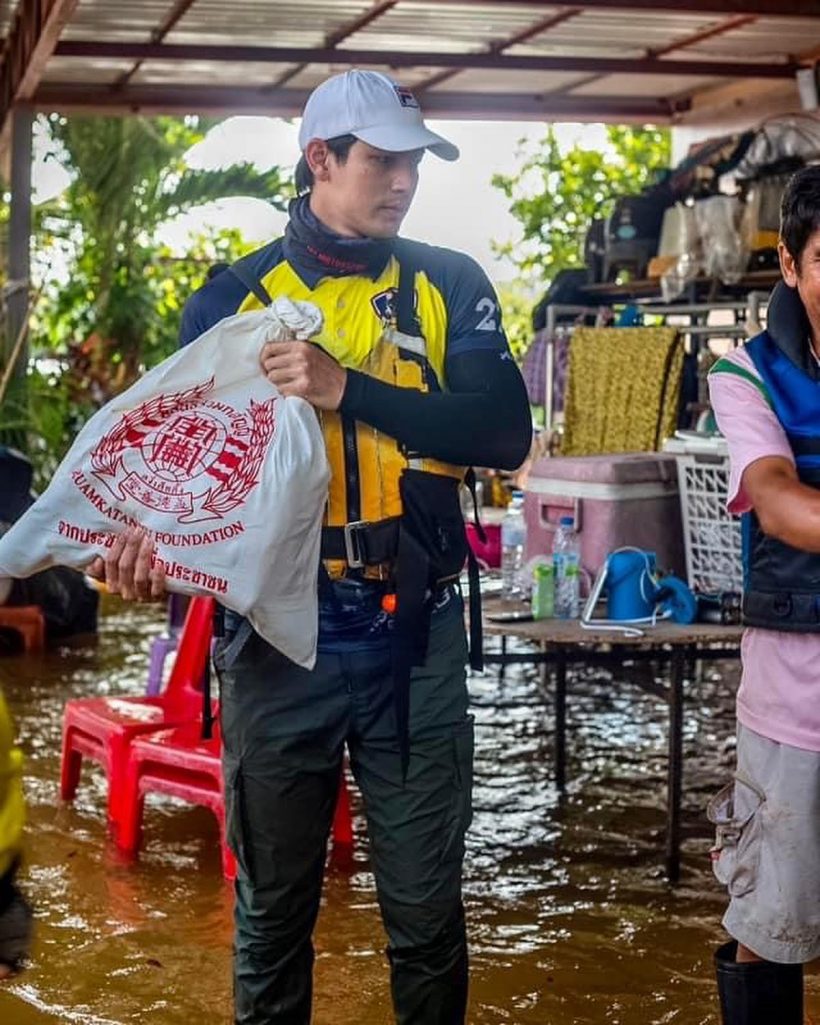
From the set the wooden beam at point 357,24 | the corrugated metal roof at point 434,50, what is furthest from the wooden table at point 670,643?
the wooden beam at point 357,24

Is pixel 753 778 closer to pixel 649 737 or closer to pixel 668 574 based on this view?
pixel 668 574

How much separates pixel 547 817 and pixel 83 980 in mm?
2015

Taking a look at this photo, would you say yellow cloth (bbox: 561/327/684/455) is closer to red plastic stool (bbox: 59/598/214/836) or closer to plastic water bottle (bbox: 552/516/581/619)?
plastic water bottle (bbox: 552/516/581/619)

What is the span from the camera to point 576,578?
5137 millimetres

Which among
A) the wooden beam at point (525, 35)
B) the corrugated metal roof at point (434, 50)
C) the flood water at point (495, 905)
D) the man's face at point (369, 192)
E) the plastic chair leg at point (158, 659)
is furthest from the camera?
the wooden beam at point (525, 35)

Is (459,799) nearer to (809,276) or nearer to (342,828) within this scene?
(809,276)

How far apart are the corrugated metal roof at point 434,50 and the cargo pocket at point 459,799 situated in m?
6.20

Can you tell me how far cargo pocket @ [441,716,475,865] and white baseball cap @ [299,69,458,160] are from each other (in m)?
1.02

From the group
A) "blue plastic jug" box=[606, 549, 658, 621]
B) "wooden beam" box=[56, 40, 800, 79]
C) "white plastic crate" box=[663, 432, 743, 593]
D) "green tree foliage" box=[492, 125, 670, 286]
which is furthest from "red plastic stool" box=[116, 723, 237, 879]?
"green tree foliage" box=[492, 125, 670, 286]

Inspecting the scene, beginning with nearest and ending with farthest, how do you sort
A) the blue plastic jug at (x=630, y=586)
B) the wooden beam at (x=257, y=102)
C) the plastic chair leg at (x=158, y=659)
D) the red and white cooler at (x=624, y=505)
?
the blue plastic jug at (x=630, y=586), the red and white cooler at (x=624, y=505), the plastic chair leg at (x=158, y=659), the wooden beam at (x=257, y=102)

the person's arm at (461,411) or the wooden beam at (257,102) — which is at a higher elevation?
the wooden beam at (257,102)

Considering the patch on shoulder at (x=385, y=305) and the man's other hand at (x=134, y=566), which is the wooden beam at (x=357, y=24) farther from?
the man's other hand at (x=134, y=566)

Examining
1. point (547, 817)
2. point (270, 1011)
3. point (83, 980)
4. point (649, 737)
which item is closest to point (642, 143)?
point (649, 737)

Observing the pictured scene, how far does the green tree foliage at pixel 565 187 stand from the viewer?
637 inches
